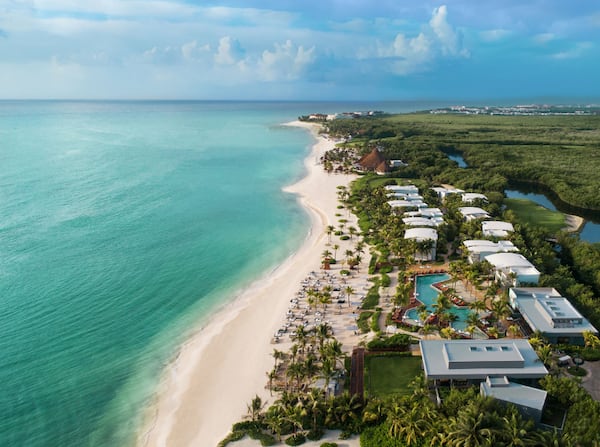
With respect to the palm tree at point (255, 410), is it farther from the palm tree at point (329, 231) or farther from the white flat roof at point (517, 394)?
the palm tree at point (329, 231)

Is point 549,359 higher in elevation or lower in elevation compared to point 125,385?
higher

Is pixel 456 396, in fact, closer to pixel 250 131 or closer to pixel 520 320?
pixel 520 320

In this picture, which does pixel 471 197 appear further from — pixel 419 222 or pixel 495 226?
pixel 419 222

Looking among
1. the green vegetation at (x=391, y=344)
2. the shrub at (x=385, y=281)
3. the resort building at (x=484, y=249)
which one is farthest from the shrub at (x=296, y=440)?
the resort building at (x=484, y=249)

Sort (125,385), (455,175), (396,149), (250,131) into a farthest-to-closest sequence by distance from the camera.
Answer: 1. (250,131)
2. (396,149)
3. (455,175)
4. (125,385)

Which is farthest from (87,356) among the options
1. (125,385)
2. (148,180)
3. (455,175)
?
(455,175)

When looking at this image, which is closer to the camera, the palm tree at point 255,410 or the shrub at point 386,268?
the palm tree at point 255,410

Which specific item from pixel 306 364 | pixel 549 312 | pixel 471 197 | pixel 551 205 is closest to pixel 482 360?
pixel 549 312
